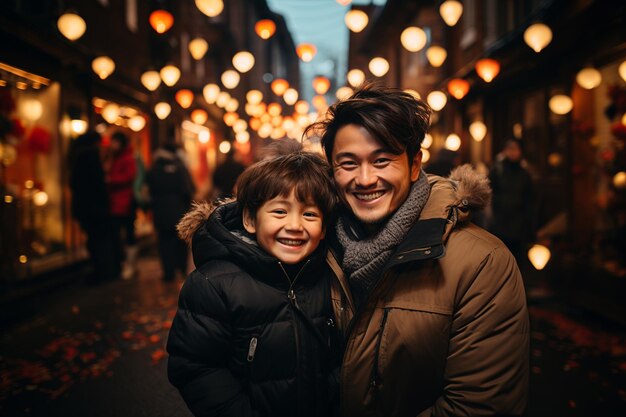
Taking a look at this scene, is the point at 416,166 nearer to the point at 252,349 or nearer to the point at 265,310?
the point at 265,310

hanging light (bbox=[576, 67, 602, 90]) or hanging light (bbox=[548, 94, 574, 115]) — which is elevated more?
hanging light (bbox=[576, 67, 602, 90])

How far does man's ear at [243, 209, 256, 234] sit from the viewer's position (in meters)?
2.39

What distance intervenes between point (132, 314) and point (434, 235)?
5678 millimetres

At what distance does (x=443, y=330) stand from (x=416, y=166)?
75 cm

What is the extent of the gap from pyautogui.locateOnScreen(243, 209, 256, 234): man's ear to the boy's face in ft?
0.34

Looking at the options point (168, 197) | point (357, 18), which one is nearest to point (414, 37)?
point (357, 18)

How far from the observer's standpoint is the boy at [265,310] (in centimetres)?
211

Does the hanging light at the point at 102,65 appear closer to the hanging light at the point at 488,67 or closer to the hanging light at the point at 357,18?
the hanging light at the point at 357,18

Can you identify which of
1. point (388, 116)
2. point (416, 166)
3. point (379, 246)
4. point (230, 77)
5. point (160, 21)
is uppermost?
point (230, 77)

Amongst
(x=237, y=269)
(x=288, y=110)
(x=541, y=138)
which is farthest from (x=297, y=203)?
(x=288, y=110)

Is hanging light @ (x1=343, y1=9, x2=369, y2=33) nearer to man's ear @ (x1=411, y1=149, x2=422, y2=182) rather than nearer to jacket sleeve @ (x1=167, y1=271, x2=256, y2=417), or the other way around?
man's ear @ (x1=411, y1=149, x2=422, y2=182)

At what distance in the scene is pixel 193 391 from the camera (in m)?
2.08

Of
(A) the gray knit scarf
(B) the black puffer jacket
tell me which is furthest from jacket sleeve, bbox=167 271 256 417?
(A) the gray knit scarf

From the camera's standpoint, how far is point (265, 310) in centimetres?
218
